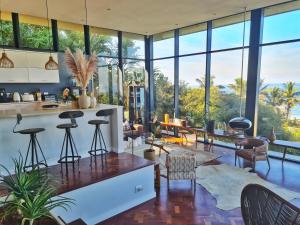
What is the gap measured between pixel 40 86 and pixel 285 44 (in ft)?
21.1

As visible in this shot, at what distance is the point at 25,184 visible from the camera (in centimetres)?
200

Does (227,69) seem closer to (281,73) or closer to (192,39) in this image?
(281,73)

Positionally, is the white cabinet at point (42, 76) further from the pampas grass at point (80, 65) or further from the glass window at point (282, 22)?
the glass window at point (282, 22)

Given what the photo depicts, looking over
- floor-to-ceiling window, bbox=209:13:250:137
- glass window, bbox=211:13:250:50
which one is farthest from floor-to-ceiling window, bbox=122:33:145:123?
glass window, bbox=211:13:250:50

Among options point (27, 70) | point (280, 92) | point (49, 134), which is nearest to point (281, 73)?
point (280, 92)

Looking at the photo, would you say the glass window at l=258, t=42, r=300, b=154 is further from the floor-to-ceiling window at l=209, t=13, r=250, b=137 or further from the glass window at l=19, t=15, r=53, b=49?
the glass window at l=19, t=15, r=53, b=49

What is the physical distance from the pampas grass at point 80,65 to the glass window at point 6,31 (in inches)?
119

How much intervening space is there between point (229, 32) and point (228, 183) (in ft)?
13.6

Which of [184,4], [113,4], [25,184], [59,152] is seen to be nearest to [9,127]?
[59,152]

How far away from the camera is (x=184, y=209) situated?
3.47 meters

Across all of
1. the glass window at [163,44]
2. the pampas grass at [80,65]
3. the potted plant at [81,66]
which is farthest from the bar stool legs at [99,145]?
the glass window at [163,44]

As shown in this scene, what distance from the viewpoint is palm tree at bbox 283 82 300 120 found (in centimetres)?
514

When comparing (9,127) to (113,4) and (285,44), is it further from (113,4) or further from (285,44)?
(285,44)

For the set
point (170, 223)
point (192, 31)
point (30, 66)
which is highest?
point (192, 31)
